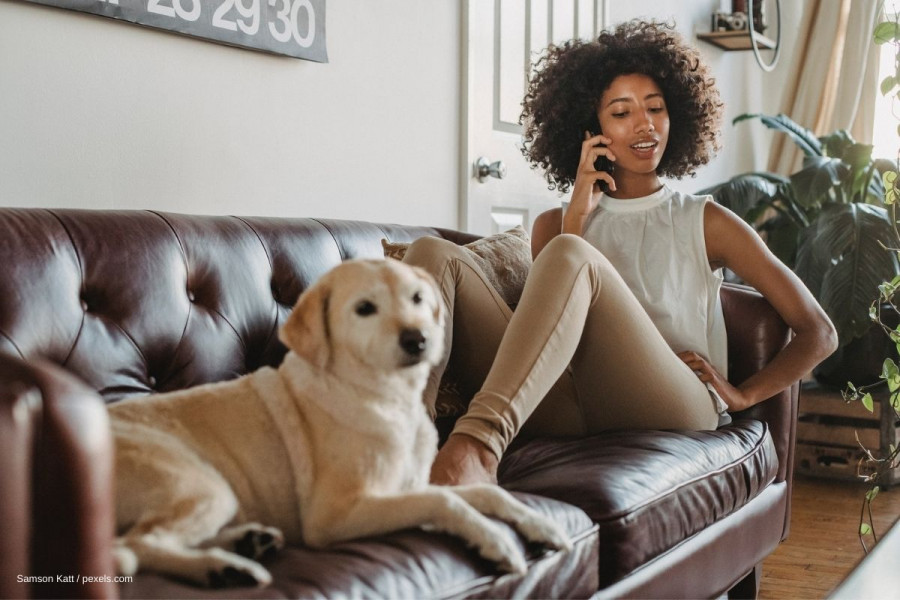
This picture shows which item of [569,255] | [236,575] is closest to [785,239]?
[569,255]

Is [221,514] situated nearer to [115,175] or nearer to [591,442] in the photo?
[591,442]

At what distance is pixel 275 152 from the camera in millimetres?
2447

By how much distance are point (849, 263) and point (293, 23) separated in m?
2.24

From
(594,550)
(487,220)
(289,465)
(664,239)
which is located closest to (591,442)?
(594,550)

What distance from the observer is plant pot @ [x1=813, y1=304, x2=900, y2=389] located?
3.55 m

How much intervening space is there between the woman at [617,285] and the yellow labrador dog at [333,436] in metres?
0.25

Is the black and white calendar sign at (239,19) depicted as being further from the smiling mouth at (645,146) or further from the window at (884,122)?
the window at (884,122)

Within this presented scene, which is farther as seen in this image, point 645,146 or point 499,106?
point 499,106

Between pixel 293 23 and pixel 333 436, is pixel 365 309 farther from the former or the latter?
pixel 293 23

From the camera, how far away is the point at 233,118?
91.6 inches

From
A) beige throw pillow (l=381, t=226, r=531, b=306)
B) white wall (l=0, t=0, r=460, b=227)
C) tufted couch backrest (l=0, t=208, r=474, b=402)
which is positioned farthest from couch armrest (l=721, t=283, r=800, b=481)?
white wall (l=0, t=0, r=460, b=227)

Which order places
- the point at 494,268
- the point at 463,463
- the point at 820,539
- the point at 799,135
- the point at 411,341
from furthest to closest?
the point at 799,135
the point at 820,539
the point at 494,268
the point at 463,463
the point at 411,341

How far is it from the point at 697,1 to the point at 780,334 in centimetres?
303

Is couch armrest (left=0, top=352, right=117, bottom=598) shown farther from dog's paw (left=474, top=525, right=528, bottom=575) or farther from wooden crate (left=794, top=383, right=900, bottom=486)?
wooden crate (left=794, top=383, right=900, bottom=486)
